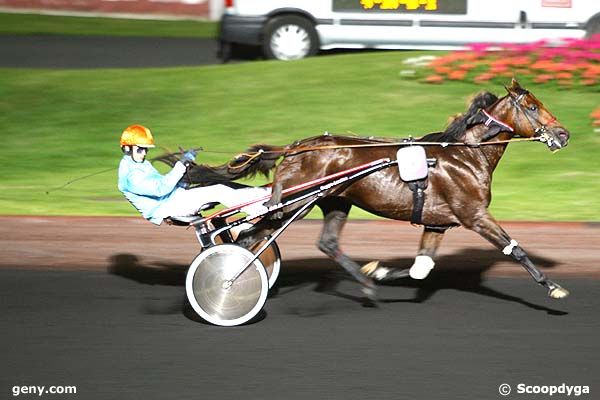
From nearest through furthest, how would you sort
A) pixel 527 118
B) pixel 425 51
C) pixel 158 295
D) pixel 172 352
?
1. pixel 172 352
2. pixel 527 118
3. pixel 158 295
4. pixel 425 51

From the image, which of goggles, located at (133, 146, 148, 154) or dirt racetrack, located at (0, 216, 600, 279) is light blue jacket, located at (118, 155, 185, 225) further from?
dirt racetrack, located at (0, 216, 600, 279)

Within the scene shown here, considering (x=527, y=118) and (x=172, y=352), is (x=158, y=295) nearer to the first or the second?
(x=172, y=352)

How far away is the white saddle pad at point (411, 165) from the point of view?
26.2 ft

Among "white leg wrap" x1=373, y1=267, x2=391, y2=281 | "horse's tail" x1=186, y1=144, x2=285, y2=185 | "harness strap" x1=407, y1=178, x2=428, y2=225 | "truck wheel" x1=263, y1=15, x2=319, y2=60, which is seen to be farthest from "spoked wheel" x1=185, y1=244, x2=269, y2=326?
"truck wheel" x1=263, y1=15, x2=319, y2=60

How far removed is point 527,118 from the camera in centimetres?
808

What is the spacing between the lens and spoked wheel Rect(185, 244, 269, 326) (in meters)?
7.85

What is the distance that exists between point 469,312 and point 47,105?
7.66 meters

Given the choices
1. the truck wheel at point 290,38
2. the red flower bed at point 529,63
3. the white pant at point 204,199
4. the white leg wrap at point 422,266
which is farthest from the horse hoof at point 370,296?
the truck wheel at point 290,38

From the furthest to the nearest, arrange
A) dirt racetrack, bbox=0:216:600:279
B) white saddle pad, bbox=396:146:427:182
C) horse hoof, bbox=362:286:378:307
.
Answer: dirt racetrack, bbox=0:216:600:279
horse hoof, bbox=362:286:378:307
white saddle pad, bbox=396:146:427:182

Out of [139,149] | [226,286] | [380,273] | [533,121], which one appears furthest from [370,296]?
[139,149]

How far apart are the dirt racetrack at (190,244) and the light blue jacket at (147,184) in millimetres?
1547

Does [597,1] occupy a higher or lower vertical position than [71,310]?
higher

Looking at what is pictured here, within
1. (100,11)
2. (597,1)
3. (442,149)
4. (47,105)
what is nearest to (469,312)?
(442,149)

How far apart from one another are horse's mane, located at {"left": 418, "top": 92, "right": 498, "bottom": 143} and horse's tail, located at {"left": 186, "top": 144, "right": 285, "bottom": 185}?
104 centimetres
